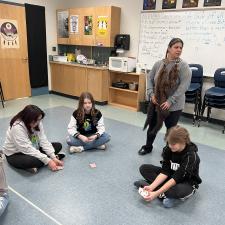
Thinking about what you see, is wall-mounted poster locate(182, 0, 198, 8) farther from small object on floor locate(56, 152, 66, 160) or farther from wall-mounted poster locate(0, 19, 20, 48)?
wall-mounted poster locate(0, 19, 20, 48)

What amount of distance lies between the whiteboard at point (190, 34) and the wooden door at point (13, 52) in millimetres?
2579

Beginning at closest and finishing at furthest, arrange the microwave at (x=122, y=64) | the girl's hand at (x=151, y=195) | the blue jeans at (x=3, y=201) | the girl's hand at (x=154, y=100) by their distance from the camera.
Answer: the blue jeans at (x=3, y=201)
the girl's hand at (x=151, y=195)
the girl's hand at (x=154, y=100)
the microwave at (x=122, y=64)

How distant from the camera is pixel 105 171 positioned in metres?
2.43

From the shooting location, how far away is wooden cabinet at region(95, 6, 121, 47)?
185 inches

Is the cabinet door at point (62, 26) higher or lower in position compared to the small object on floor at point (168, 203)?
higher

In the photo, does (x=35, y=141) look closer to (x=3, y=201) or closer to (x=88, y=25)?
(x=3, y=201)

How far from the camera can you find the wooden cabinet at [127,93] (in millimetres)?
4656

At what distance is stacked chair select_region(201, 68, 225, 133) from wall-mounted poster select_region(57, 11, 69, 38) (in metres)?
3.49

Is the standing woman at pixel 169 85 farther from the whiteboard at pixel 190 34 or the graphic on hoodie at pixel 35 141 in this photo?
the whiteboard at pixel 190 34

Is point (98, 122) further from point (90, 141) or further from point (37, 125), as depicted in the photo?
point (37, 125)

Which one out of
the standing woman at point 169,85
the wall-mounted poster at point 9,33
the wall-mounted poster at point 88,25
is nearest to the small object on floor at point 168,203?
the standing woman at point 169,85

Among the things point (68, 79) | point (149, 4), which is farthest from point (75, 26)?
point (149, 4)

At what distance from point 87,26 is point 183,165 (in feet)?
13.5

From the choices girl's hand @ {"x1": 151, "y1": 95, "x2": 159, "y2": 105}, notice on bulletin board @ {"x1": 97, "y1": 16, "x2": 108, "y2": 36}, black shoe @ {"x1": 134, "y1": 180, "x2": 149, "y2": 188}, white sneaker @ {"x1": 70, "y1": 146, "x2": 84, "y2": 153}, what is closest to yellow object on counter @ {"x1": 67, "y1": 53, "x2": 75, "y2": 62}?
notice on bulletin board @ {"x1": 97, "y1": 16, "x2": 108, "y2": 36}
